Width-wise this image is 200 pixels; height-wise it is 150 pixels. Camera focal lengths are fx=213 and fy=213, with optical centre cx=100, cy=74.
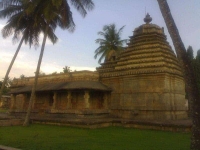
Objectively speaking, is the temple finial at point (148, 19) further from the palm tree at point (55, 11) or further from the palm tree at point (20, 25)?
the palm tree at point (20, 25)

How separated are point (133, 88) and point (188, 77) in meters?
13.2

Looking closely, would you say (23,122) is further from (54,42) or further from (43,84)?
(54,42)

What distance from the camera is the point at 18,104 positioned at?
2939 cm

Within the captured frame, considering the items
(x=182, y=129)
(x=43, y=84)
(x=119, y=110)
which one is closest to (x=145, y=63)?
(x=119, y=110)

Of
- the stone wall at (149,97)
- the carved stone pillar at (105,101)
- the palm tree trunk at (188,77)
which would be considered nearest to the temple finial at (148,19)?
the stone wall at (149,97)

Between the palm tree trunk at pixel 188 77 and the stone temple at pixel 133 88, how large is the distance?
11351 millimetres

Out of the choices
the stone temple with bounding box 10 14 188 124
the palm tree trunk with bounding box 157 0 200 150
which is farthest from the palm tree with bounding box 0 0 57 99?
the palm tree trunk with bounding box 157 0 200 150

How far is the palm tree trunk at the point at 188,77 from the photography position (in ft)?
22.1

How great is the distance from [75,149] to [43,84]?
17271 mm

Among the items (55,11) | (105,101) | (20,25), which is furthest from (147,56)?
(20,25)

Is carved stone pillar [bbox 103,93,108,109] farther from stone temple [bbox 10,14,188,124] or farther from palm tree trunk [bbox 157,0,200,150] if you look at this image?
palm tree trunk [bbox 157,0,200,150]

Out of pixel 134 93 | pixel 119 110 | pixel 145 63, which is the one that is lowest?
pixel 119 110

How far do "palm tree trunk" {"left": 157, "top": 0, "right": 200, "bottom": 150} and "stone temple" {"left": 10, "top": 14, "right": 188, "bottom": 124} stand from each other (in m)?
11.4

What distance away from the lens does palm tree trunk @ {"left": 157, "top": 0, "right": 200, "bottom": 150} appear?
6.75m
